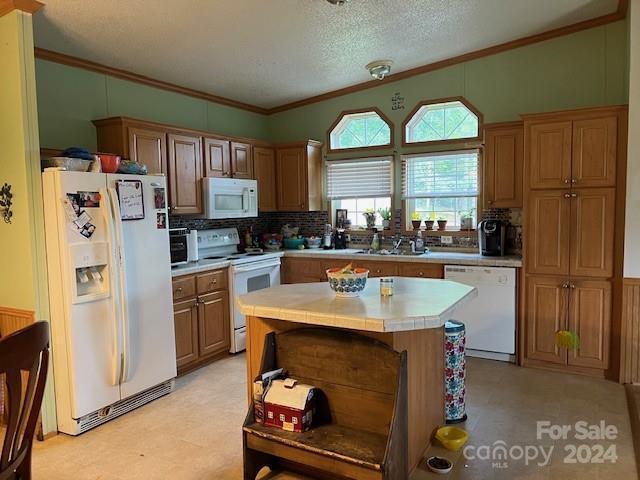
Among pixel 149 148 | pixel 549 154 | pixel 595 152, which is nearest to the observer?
pixel 595 152

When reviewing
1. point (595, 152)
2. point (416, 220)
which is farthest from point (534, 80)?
point (416, 220)

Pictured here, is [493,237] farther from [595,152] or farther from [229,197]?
[229,197]

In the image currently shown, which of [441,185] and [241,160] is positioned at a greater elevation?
[241,160]

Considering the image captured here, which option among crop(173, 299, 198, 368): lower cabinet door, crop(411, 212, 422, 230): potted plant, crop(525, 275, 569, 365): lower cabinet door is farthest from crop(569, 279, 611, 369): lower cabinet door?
crop(173, 299, 198, 368): lower cabinet door

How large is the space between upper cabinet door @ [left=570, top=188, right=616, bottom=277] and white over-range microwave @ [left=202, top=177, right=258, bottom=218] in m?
3.09

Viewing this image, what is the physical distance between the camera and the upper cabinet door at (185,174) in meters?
4.32

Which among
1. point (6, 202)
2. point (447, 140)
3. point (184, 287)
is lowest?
point (184, 287)

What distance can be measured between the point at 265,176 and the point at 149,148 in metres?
1.66

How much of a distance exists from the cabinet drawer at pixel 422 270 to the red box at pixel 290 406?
7.73 feet

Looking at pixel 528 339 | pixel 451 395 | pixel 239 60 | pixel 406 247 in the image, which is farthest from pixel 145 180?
pixel 528 339

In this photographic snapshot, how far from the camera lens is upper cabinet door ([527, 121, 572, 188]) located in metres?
3.81

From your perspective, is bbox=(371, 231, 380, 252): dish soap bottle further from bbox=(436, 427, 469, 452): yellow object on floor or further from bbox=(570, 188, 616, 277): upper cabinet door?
bbox=(436, 427, 469, 452): yellow object on floor

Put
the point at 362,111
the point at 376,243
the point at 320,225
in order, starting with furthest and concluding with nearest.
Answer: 1. the point at 320,225
2. the point at 362,111
3. the point at 376,243

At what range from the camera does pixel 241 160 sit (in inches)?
202
